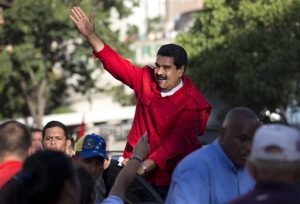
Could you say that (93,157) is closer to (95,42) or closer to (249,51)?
(95,42)

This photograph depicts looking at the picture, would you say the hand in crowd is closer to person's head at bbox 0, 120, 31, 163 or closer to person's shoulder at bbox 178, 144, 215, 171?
person's head at bbox 0, 120, 31, 163

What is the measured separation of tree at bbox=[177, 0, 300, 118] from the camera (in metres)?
29.8

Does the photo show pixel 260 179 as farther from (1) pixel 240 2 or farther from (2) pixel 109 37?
(2) pixel 109 37

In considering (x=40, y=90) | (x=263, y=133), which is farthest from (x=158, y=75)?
(x=40, y=90)

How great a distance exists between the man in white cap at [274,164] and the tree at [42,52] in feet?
97.4

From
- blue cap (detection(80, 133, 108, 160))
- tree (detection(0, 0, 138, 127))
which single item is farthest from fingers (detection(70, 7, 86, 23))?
tree (detection(0, 0, 138, 127))

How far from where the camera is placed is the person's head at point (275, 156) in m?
4.48

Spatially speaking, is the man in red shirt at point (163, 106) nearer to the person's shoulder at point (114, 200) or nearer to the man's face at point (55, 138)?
the man's face at point (55, 138)

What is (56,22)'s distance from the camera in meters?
37.1

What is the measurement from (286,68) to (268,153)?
2559 centimetres

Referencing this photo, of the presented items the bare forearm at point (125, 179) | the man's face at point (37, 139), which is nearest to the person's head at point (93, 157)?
the bare forearm at point (125, 179)

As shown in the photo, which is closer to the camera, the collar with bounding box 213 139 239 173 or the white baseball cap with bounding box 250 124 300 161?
the white baseball cap with bounding box 250 124 300 161

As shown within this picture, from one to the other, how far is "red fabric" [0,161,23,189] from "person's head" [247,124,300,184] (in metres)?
1.85

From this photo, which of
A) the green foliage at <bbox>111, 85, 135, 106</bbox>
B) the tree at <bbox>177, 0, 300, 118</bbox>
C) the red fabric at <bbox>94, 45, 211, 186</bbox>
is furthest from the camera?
the green foliage at <bbox>111, 85, 135, 106</bbox>
